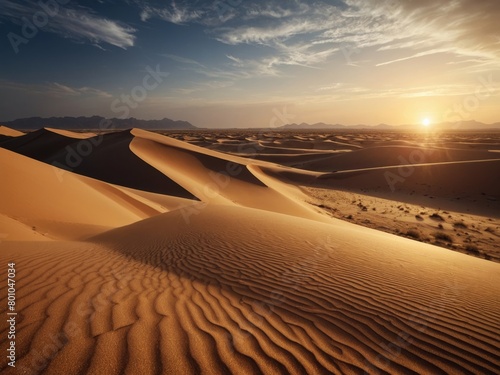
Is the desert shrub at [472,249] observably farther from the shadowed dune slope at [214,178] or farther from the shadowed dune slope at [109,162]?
the shadowed dune slope at [109,162]

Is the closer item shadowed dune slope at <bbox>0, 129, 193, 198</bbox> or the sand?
the sand

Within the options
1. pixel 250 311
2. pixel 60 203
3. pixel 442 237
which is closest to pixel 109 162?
pixel 60 203

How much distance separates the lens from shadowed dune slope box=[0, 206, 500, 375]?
7.41ft

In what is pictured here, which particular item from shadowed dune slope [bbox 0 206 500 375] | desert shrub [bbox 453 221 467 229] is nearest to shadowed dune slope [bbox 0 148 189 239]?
shadowed dune slope [bbox 0 206 500 375]

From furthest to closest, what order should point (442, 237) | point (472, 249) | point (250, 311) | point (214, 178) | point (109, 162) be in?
point (214, 178)
point (109, 162)
point (442, 237)
point (472, 249)
point (250, 311)

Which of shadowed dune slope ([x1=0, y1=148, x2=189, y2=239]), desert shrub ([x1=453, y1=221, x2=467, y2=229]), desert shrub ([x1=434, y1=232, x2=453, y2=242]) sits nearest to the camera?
shadowed dune slope ([x1=0, y1=148, x2=189, y2=239])

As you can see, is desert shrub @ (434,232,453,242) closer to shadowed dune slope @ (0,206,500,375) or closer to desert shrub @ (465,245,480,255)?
desert shrub @ (465,245,480,255)

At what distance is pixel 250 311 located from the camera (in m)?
3.13

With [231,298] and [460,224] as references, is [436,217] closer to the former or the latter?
[460,224]

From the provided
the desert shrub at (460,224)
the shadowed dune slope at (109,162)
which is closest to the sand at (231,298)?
the desert shrub at (460,224)

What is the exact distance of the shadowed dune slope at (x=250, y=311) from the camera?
226cm

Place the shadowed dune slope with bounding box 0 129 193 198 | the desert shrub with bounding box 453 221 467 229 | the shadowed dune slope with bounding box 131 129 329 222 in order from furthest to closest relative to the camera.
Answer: the shadowed dune slope with bounding box 0 129 193 198 < the shadowed dune slope with bounding box 131 129 329 222 < the desert shrub with bounding box 453 221 467 229

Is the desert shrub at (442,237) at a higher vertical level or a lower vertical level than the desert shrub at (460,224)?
lower

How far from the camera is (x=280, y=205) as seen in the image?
15641 millimetres
